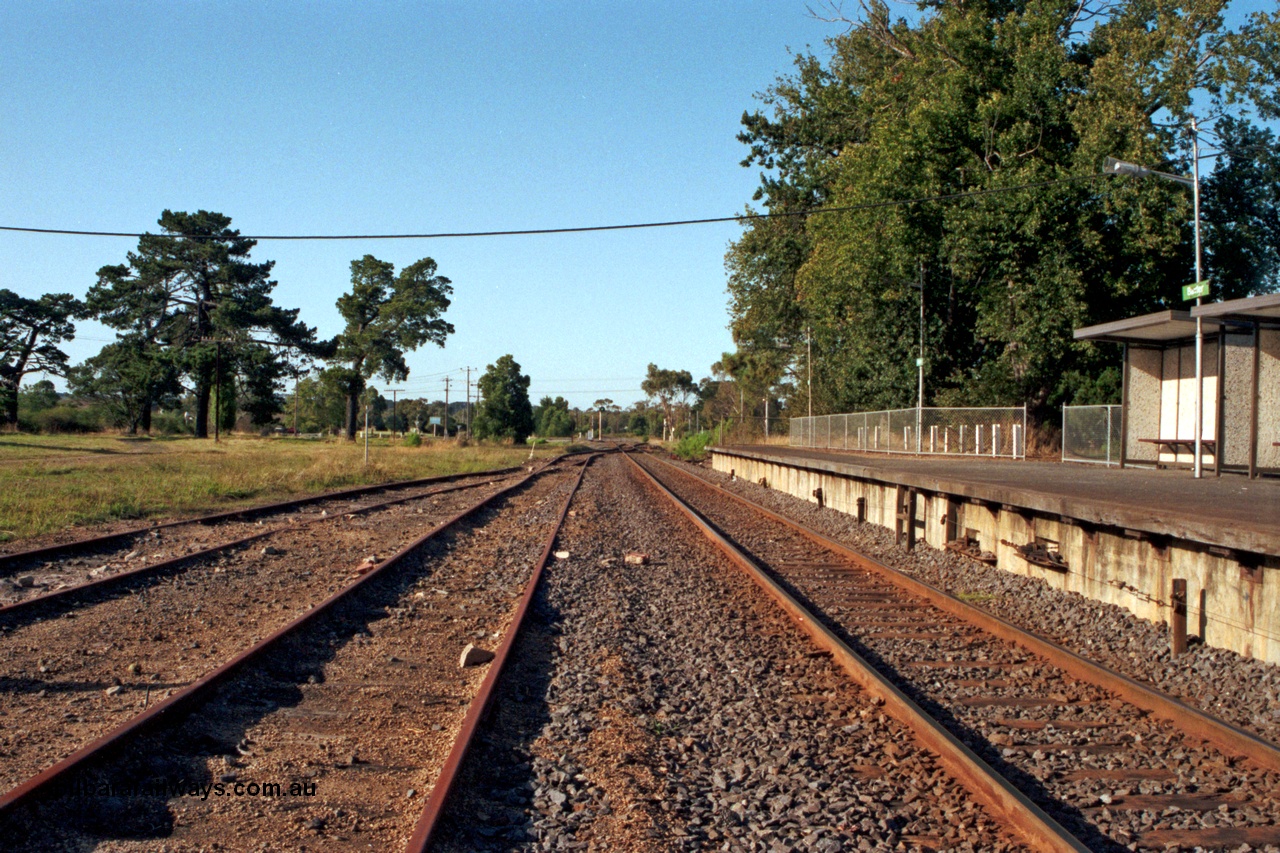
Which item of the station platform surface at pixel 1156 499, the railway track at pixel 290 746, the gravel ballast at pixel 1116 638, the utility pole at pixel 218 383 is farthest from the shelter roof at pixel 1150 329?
the utility pole at pixel 218 383

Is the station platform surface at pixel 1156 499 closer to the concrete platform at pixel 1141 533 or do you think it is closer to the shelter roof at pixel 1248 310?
the concrete platform at pixel 1141 533

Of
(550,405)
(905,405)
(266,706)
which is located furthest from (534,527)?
(550,405)

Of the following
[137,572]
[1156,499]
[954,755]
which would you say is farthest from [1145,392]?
[137,572]

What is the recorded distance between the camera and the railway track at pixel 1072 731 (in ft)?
14.2

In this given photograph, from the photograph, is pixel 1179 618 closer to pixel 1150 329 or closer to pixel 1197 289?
pixel 1197 289

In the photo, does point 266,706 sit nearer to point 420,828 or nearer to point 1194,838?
point 420,828

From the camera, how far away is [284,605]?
9.23 metres

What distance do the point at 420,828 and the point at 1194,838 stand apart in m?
3.24

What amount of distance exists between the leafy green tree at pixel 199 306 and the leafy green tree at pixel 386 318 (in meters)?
9.82

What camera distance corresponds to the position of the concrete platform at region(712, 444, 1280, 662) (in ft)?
23.2

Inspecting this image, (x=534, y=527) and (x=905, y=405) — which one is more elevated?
(x=905, y=405)

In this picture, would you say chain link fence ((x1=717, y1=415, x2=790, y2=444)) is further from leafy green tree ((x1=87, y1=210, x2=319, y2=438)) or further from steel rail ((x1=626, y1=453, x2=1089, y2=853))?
steel rail ((x1=626, y1=453, x2=1089, y2=853))

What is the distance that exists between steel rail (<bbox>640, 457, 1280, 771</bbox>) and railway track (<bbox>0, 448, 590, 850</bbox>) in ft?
13.3

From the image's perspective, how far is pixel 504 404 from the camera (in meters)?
91.5
